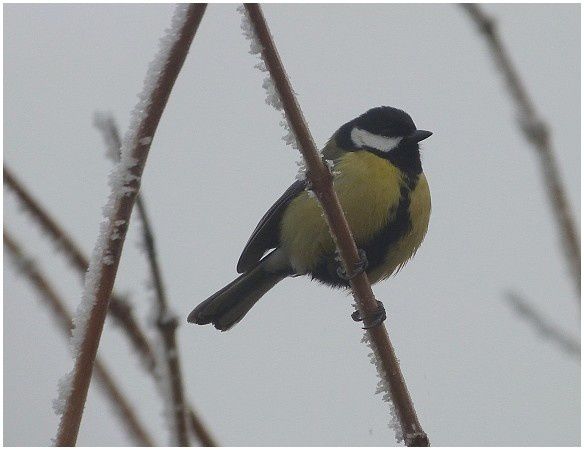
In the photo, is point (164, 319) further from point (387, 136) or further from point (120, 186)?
point (387, 136)

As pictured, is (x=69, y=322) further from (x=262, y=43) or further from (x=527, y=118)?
(x=527, y=118)

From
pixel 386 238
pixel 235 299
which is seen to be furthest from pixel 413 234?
pixel 235 299

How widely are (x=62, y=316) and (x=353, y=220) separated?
1789 millimetres

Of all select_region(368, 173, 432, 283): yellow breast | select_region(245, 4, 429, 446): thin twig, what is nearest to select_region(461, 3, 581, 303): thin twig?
select_region(245, 4, 429, 446): thin twig

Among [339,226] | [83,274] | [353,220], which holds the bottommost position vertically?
[353,220]

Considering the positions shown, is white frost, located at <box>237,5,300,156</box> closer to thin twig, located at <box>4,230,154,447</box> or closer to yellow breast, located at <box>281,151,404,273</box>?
thin twig, located at <box>4,230,154,447</box>

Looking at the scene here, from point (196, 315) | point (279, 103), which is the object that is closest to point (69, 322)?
point (279, 103)

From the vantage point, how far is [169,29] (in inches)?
33.7

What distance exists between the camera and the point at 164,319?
3.86ft

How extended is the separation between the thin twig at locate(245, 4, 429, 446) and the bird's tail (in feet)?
5.54

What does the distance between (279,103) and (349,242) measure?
38 cm

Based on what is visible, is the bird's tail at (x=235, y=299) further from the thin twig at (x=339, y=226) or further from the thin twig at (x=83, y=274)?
the thin twig at (x=83, y=274)

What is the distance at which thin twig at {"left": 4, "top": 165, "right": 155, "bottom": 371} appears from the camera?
3.50 ft

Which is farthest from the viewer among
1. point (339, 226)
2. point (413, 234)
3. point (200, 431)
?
point (413, 234)
